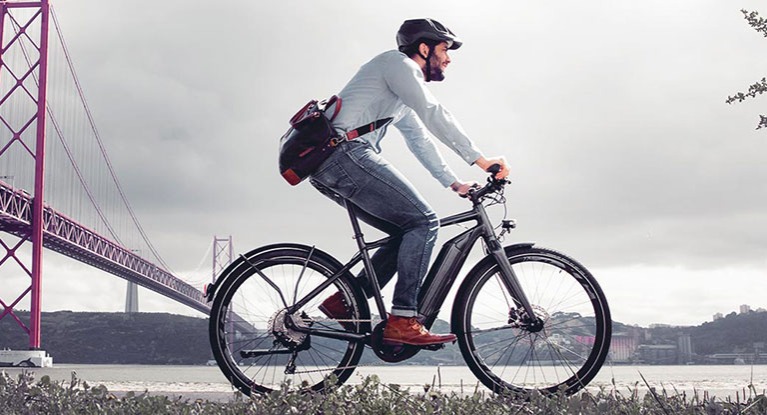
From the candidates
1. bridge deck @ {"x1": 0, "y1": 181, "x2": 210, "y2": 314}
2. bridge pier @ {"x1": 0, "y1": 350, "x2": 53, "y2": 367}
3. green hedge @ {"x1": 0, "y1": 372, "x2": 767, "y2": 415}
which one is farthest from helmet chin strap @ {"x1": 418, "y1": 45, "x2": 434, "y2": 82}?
bridge pier @ {"x1": 0, "y1": 350, "x2": 53, "y2": 367}

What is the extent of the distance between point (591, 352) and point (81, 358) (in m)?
50.6

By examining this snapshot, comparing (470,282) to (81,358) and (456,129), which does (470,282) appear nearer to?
(456,129)

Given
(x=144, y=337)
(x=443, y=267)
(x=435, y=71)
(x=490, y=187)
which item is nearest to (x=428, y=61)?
(x=435, y=71)

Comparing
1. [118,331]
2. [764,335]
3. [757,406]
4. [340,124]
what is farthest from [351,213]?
[118,331]

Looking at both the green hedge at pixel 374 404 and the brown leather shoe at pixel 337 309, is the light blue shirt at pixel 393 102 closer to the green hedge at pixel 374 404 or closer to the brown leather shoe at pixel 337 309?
the brown leather shoe at pixel 337 309

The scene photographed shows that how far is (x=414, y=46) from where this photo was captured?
139 inches

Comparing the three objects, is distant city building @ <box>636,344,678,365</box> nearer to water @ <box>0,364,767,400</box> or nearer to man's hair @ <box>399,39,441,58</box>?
water @ <box>0,364,767,400</box>

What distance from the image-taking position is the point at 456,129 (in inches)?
135

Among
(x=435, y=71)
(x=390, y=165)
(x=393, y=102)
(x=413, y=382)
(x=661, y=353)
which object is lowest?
(x=661, y=353)

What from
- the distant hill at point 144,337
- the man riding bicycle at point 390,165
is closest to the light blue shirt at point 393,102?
the man riding bicycle at point 390,165

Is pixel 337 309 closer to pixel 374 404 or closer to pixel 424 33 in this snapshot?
pixel 374 404

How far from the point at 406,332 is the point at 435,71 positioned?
1029 millimetres

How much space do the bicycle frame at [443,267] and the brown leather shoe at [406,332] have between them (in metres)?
0.08

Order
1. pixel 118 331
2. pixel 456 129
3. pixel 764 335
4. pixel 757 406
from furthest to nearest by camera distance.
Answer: pixel 118 331 → pixel 764 335 → pixel 456 129 → pixel 757 406
